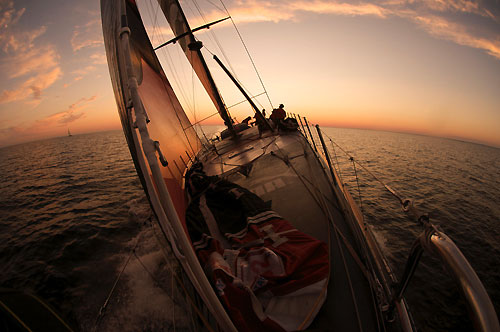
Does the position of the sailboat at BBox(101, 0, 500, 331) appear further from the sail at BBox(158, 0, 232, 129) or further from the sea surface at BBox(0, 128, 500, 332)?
the sail at BBox(158, 0, 232, 129)

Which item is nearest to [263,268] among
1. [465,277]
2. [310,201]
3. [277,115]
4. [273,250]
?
[273,250]

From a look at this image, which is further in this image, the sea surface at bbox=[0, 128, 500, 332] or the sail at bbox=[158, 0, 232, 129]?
the sail at bbox=[158, 0, 232, 129]

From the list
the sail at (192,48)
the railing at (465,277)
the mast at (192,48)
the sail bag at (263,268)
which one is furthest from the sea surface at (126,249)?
the sail at (192,48)

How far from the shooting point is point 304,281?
1.99 m

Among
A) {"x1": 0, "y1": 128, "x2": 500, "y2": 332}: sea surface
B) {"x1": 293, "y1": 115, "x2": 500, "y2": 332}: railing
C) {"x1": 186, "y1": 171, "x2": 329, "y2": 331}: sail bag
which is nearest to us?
{"x1": 293, "y1": 115, "x2": 500, "y2": 332}: railing

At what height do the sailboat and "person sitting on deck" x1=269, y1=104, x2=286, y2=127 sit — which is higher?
"person sitting on deck" x1=269, y1=104, x2=286, y2=127

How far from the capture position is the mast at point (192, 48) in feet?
24.5

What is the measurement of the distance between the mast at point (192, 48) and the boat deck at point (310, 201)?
216cm

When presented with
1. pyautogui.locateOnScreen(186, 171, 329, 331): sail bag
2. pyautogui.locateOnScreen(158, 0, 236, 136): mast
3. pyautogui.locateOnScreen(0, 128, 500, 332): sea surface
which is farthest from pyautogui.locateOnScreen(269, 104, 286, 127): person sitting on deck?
pyautogui.locateOnScreen(186, 171, 329, 331): sail bag

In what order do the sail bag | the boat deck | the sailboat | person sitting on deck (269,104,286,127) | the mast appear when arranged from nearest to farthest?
1. the sailboat
2. the sail bag
3. the boat deck
4. the mast
5. person sitting on deck (269,104,286,127)

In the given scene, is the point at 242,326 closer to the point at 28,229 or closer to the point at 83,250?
the point at 83,250

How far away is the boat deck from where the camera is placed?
1.98m

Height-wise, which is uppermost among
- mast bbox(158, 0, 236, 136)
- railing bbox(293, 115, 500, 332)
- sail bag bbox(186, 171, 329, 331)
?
mast bbox(158, 0, 236, 136)

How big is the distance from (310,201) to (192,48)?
24.0ft
